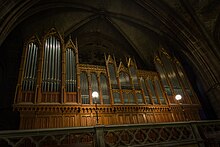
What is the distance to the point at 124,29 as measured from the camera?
12.0 meters

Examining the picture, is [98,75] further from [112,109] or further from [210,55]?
[210,55]

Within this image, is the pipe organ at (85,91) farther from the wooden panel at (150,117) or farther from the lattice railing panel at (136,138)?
the lattice railing panel at (136,138)

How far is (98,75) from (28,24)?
597 cm

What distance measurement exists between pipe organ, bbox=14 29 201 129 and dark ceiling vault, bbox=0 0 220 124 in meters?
1.47

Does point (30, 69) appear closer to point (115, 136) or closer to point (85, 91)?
point (85, 91)

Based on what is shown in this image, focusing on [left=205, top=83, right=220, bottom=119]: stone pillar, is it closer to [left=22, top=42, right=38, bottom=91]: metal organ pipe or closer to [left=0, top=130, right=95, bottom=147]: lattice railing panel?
[left=0, top=130, right=95, bottom=147]: lattice railing panel

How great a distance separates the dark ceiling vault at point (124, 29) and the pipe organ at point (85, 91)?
1.47 metres

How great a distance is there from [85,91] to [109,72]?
1928mm

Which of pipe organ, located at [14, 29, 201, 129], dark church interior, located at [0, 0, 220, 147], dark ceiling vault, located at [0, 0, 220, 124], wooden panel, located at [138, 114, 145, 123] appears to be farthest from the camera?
dark ceiling vault, located at [0, 0, 220, 124]

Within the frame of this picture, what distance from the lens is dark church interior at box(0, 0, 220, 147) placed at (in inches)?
231

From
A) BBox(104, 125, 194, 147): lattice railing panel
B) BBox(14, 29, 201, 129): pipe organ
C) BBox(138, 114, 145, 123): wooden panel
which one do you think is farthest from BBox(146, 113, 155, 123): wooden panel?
BBox(104, 125, 194, 147): lattice railing panel

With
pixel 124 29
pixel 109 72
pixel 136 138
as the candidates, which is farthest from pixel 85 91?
pixel 124 29

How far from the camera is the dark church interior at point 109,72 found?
5.87 metres

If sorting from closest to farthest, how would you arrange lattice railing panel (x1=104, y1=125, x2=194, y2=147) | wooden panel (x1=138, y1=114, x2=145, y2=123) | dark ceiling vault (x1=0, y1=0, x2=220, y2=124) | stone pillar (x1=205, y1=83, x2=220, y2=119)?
lattice railing panel (x1=104, y1=125, x2=194, y2=147) → wooden panel (x1=138, y1=114, x2=145, y2=123) → stone pillar (x1=205, y1=83, x2=220, y2=119) → dark ceiling vault (x1=0, y1=0, x2=220, y2=124)
